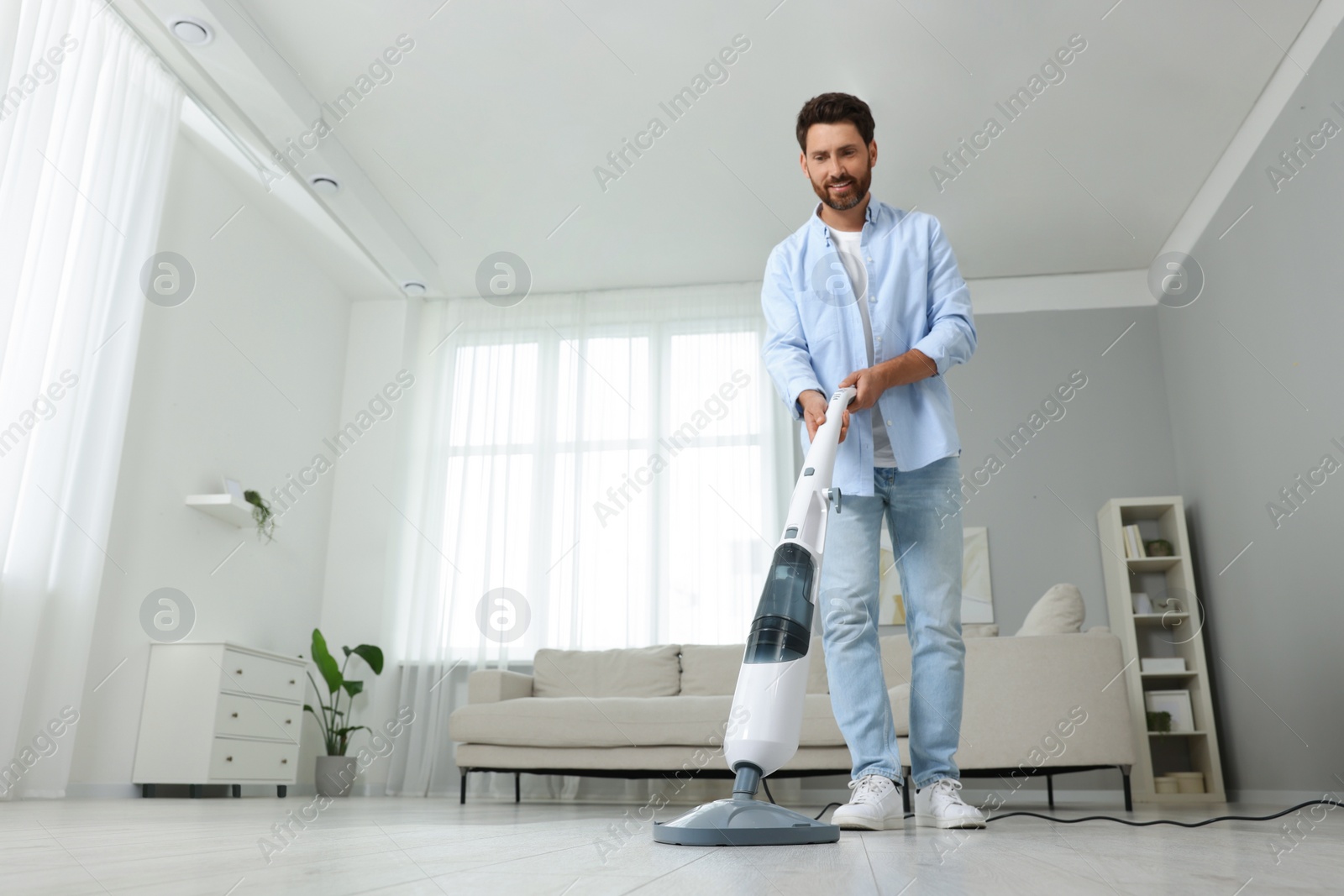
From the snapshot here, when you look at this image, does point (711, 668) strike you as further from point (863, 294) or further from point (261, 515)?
point (863, 294)

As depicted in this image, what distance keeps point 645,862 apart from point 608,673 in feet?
12.2

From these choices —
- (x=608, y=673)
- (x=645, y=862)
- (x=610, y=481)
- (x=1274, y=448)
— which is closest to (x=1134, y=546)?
(x=1274, y=448)

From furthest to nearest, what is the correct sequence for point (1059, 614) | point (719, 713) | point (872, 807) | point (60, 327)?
point (719, 713), point (1059, 614), point (60, 327), point (872, 807)

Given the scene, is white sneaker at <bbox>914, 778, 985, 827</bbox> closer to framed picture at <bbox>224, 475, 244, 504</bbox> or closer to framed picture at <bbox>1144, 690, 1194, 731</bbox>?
framed picture at <bbox>1144, 690, 1194, 731</bbox>

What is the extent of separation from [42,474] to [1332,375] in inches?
171

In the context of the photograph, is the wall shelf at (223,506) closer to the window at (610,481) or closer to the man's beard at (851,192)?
the window at (610,481)

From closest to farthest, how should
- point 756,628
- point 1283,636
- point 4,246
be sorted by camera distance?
point 756,628, point 4,246, point 1283,636

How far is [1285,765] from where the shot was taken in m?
3.81

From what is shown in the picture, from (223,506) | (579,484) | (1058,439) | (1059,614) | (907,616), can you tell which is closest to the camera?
(907,616)

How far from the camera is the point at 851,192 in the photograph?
191 centimetres

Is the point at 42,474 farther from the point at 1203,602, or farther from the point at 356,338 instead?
the point at 1203,602

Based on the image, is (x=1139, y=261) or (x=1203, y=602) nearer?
(x=1203, y=602)

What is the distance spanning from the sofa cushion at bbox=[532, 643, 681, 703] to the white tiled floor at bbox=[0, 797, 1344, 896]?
282cm

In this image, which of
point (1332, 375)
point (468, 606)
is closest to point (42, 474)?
point (468, 606)
